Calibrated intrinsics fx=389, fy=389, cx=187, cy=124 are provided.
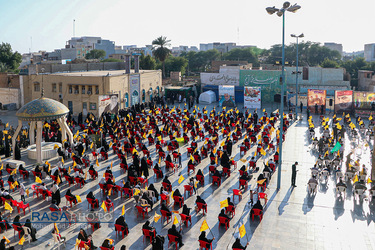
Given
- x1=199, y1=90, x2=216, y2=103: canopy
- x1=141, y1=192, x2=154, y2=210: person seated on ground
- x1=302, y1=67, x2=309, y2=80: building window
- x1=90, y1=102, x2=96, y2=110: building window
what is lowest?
x1=141, y1=192, x2=154, y2=210: person seated on ground

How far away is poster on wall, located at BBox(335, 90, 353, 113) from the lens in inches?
1544

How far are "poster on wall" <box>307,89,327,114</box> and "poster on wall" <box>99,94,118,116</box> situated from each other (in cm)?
1977

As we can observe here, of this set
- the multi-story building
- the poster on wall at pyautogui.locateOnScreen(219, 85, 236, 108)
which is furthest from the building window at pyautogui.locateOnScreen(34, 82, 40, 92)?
the multi-story building

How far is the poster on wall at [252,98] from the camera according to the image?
43.2m

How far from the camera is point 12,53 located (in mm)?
67625

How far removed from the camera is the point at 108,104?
37469mm

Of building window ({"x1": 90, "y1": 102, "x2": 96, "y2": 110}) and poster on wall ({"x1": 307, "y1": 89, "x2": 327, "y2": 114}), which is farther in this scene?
poster on wall ({"x1": 307, "y1": 89, "x2": 327, "y2": 114})

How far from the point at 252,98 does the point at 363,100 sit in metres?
11.3

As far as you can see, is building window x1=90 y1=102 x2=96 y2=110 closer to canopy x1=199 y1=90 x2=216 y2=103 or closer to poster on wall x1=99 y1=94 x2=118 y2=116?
poster on wall x1=99 y1=94 x2=118 y2=116

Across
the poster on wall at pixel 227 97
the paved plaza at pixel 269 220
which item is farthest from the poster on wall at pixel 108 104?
the paved plaza at pixel 269 220

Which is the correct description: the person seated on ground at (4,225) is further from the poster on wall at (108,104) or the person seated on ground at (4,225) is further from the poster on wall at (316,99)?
the poster on wall at (316,99)

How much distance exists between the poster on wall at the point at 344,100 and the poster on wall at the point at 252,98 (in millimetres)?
8122

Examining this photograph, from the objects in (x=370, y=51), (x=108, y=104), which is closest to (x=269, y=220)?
(x=108, y=104)

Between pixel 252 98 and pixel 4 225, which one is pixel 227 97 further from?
pixel 4 225
